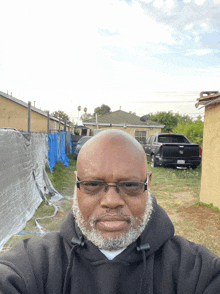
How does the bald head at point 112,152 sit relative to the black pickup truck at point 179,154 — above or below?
above

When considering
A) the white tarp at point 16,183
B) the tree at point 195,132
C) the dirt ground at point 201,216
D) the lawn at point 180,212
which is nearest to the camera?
the white tarp at point 16,183

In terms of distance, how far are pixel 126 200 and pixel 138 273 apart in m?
0.43

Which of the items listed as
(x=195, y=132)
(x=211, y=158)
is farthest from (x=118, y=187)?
(x=195, y=132)

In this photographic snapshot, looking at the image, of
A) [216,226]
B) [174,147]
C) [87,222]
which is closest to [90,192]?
[87,222]

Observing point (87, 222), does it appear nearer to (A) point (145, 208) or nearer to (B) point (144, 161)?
(A) point (145, 208)

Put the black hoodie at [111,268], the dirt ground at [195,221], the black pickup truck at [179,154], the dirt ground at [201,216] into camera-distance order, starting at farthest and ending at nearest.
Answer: the black pickup truck at [179,154] → the dirt ground at [201,216] → the dirt ground at [195,221] → the black hoodie at [111,268]

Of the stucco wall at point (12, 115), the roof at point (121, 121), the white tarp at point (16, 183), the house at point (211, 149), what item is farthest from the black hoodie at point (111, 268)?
the roof at point (121, 121)

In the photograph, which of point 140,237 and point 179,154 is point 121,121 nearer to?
point 179,154

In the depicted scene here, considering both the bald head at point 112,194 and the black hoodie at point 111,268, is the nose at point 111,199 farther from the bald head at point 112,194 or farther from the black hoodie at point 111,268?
the black hoodie at point 111,268

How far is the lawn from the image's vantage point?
4262mm

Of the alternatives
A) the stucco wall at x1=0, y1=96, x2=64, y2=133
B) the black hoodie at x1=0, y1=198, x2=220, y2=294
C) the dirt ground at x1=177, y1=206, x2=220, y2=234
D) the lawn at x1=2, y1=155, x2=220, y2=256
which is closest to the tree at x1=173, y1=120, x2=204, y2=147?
the lawn at x1=2, y1=155, x2=220, y2=256

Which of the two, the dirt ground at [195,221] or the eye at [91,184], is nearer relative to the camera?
the eye at [91,184]

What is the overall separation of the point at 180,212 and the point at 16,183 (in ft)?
13.2

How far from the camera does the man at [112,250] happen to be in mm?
1229
